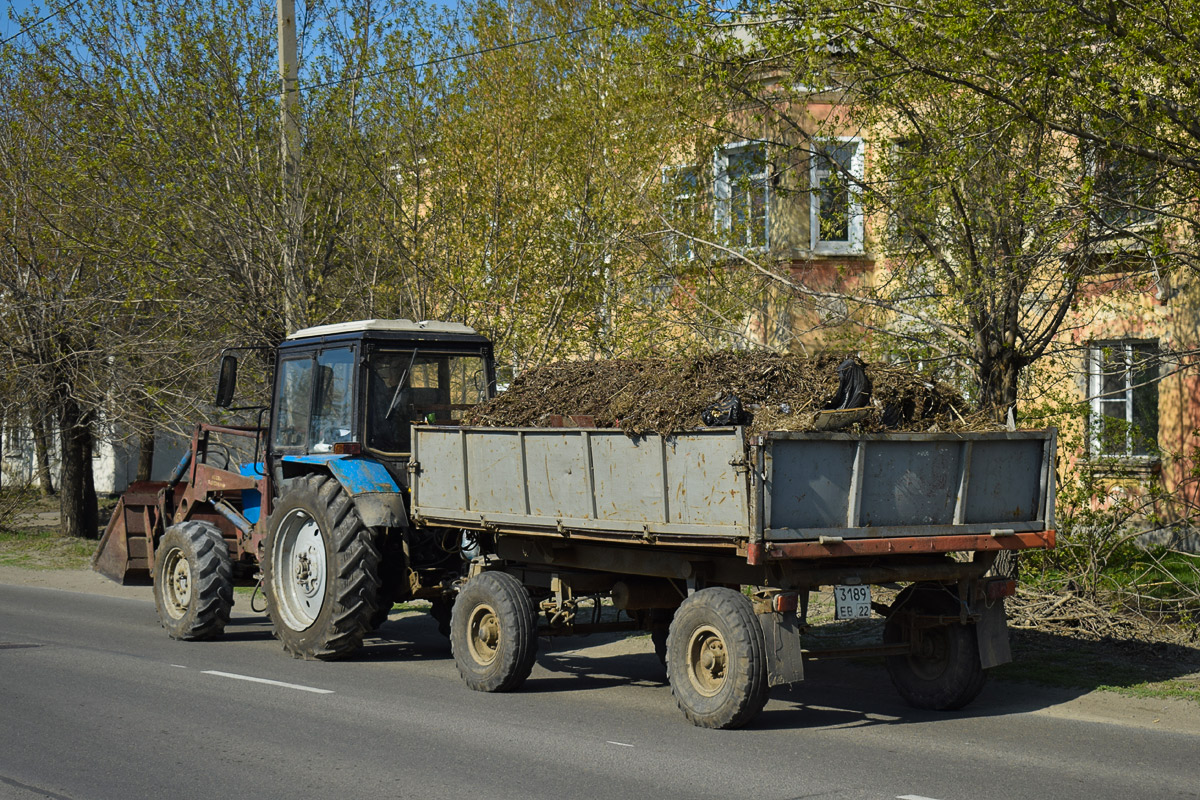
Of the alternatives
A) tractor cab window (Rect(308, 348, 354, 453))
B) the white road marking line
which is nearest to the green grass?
tractor cab window (Rect(308, 348, 354, 453))

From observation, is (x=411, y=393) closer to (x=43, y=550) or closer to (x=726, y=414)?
(x=726, y=414)

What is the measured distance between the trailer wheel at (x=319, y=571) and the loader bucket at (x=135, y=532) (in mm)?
2879

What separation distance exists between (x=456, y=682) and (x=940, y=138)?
5.96m

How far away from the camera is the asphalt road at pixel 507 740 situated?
21.8 feet

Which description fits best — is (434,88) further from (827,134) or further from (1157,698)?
(1157,698)

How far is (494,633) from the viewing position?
381 inches

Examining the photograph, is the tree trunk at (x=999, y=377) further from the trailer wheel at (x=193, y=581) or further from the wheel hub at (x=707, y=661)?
the trailer wheel at (x=193, y=581)

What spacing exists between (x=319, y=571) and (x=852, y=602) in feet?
15.7

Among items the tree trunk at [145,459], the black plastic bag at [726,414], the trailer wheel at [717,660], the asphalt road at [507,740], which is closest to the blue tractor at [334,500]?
the asphalt road at [507,740]

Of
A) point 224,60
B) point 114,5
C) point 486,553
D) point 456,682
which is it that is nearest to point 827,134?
point 486,553

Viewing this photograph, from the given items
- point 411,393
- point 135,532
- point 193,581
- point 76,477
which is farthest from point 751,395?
point 76,477

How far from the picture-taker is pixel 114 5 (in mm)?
17625

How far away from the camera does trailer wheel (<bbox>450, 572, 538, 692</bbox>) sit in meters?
9.36

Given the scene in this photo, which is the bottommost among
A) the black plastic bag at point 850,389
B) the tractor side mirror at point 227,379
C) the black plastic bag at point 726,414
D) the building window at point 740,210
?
the black plastic bag at point 726,414
